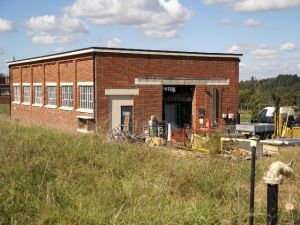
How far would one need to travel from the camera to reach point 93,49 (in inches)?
1025

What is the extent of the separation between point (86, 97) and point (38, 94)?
10716mm

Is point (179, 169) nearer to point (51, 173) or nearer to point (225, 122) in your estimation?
point (51, 173)

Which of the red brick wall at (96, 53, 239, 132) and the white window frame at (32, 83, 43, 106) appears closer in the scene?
the red brick wall at (96, 53, 239, 132)

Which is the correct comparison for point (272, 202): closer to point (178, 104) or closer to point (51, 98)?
point (178, 104)

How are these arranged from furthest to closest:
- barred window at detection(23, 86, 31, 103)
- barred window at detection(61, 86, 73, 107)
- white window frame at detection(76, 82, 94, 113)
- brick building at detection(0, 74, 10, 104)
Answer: brick building at detection(0, 74, 10, 104), barred window at detection(23, 86, 31, 103), barred window at detection(61, 86, 73, 107), white window frame at detection(76, 82, 94, 113)

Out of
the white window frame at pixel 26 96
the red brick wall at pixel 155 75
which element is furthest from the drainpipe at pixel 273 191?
the white window frame at pixel 26 96

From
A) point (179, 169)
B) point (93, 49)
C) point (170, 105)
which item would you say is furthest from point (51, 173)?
point (170, 105)

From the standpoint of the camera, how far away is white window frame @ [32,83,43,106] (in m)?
36.2

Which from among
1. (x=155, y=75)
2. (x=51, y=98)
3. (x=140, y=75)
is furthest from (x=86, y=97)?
(x=51, y=98)

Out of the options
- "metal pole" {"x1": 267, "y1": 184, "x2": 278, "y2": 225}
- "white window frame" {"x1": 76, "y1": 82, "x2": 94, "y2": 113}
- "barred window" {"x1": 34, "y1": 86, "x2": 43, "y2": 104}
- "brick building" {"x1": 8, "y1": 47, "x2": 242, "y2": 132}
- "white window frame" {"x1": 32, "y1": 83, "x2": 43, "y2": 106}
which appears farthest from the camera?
"barred window" {"x1": 34, "y1": 86, "x2": 43, "y2": 104}

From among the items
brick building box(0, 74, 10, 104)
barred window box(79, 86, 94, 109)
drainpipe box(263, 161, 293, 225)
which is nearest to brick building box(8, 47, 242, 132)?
barred window box(79, 86, 94, 109)

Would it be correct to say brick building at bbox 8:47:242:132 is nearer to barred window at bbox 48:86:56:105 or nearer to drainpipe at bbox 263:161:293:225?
barred window at bbox 48:86:56:105

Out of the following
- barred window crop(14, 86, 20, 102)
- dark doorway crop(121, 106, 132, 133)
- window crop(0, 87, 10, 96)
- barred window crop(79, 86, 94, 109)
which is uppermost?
window crop(0, 87, 10, 96)

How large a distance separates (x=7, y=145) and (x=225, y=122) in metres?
22.7
